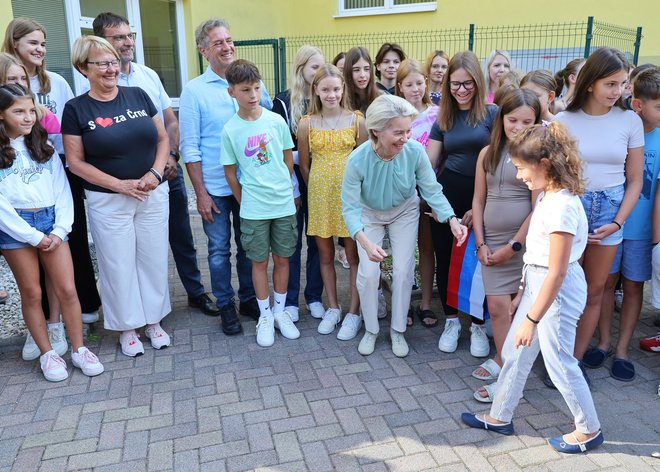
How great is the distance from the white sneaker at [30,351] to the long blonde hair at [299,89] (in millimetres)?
2351

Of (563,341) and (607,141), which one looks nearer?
(563,341)

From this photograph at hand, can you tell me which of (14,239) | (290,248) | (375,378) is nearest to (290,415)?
(375,378)

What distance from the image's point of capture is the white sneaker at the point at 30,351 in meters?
3.72

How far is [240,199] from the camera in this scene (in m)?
→ 3.93

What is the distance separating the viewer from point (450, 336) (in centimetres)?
388

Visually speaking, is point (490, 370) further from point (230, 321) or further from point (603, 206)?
point (230, 321)

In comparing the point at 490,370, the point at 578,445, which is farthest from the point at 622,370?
the point at 578,445

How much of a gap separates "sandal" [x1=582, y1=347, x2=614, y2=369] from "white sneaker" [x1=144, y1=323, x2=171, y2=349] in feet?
9.30

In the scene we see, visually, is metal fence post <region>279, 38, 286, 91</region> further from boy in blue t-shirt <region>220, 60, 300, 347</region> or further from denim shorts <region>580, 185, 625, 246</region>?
denim shorts <region>580, 185, 625, 246</region>

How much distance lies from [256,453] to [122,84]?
2.69 metres

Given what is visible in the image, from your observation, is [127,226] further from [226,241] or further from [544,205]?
[544,205]

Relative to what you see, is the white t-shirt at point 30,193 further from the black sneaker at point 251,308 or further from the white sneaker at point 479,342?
the white sneaker at point 479,342

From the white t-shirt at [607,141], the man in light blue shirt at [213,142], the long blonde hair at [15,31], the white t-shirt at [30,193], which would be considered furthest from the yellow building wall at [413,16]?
the white t-shirt at [607,141]

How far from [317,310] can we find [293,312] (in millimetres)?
193
